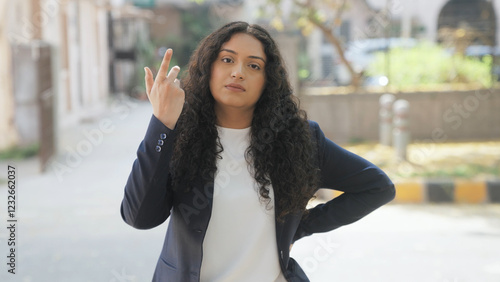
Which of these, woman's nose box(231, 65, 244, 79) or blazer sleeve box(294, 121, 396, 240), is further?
blazer sleeve box(294, 121, 396, 240)

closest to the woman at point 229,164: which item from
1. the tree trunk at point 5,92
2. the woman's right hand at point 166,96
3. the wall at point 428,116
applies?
the woman's right hand at point 166,96

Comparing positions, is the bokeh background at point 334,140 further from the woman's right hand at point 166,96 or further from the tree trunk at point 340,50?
the woman's right hand at point 166,96

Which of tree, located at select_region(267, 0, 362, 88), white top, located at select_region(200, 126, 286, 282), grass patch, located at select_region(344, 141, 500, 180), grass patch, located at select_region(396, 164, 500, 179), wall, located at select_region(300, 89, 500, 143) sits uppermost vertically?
tree, located at select_region(267, 0, 362, 88)

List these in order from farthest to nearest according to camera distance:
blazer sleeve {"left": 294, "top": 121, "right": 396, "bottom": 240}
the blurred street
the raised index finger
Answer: the blurred street, blazer sleeve {"left": 294, "top": 121, "right": 396, "bottom": 240}, the raised index finger

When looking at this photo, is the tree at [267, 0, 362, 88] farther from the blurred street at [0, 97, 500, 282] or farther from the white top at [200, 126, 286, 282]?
the white top at [200, 126, 286, 282]

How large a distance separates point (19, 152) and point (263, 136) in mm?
8787

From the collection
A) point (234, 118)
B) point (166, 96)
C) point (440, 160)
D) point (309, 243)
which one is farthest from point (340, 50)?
point (166, 96)

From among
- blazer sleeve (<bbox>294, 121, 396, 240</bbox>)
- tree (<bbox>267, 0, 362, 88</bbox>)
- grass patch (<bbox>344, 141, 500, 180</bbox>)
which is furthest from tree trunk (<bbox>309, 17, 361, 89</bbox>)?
blazer sleeve (<bbox>294, 121, 396, 240</bbox>)

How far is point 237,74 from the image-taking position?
5.96 ft

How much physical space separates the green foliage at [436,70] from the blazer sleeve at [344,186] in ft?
30.0

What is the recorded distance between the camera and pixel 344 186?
207 cm

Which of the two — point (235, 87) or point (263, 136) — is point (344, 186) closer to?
point (263, 136)

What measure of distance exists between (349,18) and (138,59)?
8021mm

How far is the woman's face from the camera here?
184 centimetres
